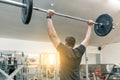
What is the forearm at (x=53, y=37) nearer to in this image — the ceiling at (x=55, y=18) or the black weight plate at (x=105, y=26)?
the black weight plate at (x=105, y=26)

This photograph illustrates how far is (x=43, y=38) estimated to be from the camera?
29.4 ft

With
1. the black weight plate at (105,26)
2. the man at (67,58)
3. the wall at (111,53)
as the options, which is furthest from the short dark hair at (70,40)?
the wall at (111,53)

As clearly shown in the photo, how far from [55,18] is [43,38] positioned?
1889 mm

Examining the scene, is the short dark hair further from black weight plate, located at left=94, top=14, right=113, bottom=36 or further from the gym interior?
the gym interior

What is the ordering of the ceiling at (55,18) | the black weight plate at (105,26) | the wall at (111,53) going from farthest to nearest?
the wall at (111,53), the ceiling at (55,18), the black weight plate at (105,26)

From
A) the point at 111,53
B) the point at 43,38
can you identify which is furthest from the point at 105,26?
the point at 111,53

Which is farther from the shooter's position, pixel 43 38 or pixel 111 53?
Result: pixel 111 53

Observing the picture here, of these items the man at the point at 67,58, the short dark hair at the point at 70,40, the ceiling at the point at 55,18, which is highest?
the ceiling at the point at 55,18

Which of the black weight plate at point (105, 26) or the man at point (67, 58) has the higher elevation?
the black weight plate at point (105, 26)

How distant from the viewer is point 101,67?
8.75 metres

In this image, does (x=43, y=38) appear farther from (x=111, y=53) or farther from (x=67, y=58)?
(x=67, y=58)

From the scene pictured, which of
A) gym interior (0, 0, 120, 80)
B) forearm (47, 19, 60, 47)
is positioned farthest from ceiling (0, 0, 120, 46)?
forearm (47, 19, 60, 47)

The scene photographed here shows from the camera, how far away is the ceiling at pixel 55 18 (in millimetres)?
6387

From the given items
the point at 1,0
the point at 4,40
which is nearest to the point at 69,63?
the point at 1,0
